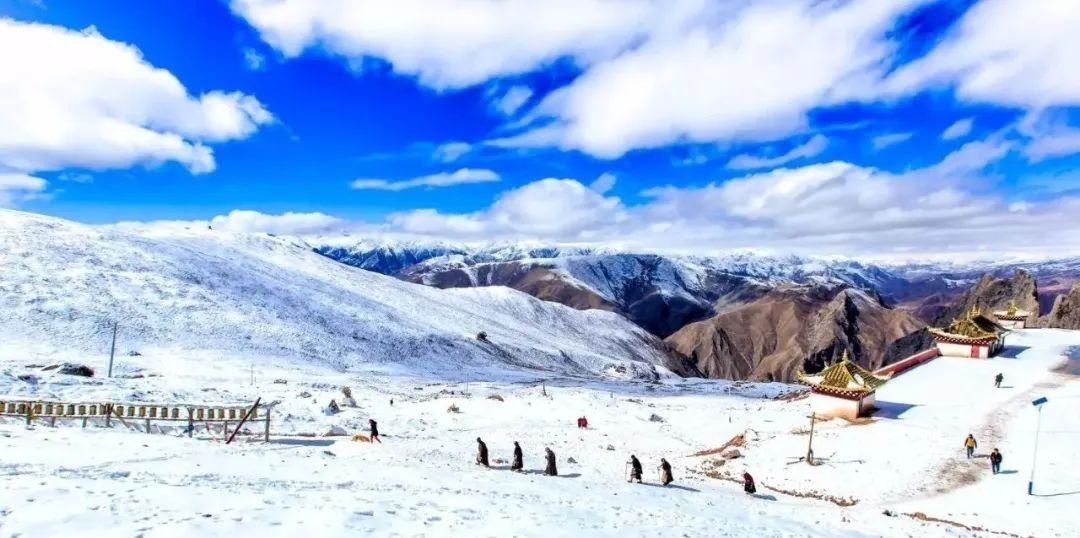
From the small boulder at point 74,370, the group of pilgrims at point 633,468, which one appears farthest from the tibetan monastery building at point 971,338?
the small boulder at point 74,370

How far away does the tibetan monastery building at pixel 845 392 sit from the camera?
37.8 metres

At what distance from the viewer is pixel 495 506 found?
17.2m

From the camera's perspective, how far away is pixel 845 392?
1494 inches

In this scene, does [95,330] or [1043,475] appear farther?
[95,330]

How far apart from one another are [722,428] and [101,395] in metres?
36.9

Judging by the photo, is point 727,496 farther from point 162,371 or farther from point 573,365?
point 573,365

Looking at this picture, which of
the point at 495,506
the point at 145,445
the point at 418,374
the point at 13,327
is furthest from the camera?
the point at 418,374

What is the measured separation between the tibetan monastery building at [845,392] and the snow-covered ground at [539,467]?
1472mm

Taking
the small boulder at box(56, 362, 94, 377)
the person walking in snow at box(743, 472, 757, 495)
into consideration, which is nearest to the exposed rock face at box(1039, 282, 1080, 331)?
the person walking in snow at box(743, 472, 757, 495)

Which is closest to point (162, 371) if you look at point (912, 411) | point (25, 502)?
point (25, 502)

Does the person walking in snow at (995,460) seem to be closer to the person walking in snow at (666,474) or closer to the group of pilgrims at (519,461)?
the person walking in snow at (666,474)

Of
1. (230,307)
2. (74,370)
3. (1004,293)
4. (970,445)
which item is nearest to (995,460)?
(970,445)

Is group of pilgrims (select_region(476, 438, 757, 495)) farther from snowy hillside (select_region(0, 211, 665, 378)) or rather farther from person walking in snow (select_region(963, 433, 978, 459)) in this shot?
snowy hillside (select_region(0, 211, 665, 378))

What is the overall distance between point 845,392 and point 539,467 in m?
20.8
